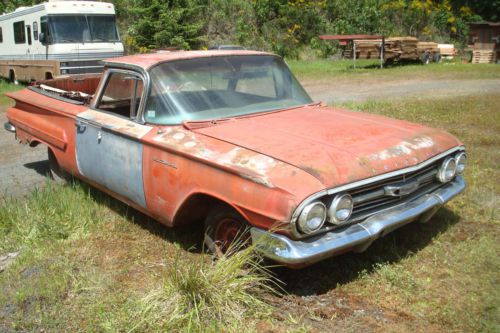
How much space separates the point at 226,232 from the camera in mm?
3623

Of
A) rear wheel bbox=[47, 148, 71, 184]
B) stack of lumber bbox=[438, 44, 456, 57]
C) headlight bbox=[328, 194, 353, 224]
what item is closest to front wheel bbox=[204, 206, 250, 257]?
headlight bbox=[328, 194, 353, 224]

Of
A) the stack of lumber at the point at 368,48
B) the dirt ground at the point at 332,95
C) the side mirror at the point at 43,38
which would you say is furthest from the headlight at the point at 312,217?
the stack of lumber at the point at 368,48

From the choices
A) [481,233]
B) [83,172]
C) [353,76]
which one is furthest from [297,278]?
[353,76]

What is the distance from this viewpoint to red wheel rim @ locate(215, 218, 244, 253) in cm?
354

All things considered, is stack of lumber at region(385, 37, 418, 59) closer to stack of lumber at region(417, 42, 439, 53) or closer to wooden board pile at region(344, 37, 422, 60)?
Answer: wooden board pile at region(344, 37, 422, 60)

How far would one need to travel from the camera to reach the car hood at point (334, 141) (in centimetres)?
326

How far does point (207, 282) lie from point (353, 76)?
49.8 ft

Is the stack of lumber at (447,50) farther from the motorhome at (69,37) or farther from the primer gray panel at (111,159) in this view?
the primer gray panel at (111,159)

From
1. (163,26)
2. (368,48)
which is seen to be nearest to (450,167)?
(163,26)

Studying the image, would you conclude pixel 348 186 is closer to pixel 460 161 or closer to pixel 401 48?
pixel 460 161

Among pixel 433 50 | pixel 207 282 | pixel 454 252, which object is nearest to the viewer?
pixel 207 282

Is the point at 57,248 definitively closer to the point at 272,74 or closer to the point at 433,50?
the point at 272,74

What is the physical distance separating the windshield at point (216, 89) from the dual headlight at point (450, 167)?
1.41 meters

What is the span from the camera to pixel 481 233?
168 inches
